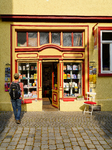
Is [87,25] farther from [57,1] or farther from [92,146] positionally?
[92,146]

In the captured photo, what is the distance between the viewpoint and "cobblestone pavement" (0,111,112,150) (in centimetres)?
385

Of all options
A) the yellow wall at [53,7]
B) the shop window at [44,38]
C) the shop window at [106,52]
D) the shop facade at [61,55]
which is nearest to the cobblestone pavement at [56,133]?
the shop facade at [61,55]

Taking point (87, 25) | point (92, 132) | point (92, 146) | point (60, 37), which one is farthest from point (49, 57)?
point (92, 146)

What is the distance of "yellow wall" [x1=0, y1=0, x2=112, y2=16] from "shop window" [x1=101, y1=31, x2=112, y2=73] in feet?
3.92

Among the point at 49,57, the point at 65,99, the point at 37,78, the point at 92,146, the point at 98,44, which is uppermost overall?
the point at 98,44

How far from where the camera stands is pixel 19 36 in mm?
7766

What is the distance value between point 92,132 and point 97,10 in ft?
19.7

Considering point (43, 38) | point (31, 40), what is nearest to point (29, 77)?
point (31, 40)

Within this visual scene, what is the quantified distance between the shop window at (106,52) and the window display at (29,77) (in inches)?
144

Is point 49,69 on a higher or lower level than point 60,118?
higher

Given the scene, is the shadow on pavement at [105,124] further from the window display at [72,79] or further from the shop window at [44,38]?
the shop window at [44,38]

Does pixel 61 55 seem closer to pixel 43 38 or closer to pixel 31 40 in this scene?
pixel 43 38

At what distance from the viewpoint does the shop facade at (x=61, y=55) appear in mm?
7430

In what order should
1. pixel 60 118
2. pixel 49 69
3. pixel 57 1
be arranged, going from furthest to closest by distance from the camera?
1. pixel 49 69
2. pixel 57 1
3. pixel 60 118
